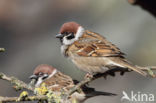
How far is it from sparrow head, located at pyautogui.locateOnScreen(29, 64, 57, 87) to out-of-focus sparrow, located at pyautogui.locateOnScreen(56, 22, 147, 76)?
24 centimetres

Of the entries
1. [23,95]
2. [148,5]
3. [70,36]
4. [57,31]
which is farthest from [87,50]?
[57,31]

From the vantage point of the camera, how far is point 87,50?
12.0ft

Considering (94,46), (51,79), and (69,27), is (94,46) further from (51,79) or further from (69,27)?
(51,79)

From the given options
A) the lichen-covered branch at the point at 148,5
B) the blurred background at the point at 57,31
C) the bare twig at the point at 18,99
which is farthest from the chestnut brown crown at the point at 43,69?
the lichen-covered branch at the point at 148,5

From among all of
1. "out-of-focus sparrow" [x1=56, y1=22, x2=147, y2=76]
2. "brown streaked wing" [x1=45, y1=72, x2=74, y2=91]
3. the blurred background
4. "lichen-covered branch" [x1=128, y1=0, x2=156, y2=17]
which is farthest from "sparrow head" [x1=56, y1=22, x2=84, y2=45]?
"lichen-covered branch" [x1=128, y1=0, x2=156, y2=17]

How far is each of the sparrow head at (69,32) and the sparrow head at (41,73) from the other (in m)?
0.27

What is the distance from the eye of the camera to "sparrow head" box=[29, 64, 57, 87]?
3.74 meters

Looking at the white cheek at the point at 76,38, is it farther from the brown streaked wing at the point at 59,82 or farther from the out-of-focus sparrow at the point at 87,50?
the brown streaked wing at the point at 59,82

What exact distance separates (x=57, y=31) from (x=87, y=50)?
424 centimetres

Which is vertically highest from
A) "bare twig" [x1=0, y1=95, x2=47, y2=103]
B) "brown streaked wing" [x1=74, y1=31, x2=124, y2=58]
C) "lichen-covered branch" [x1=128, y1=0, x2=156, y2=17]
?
"brown streaked wing" [x1=74, y1=31, x2=124, y2=58]

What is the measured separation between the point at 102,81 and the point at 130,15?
Answer: 140cm

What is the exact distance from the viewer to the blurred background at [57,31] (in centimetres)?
621

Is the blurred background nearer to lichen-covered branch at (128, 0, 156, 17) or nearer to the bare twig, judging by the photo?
the bare twig

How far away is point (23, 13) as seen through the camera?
9930 millimetres
